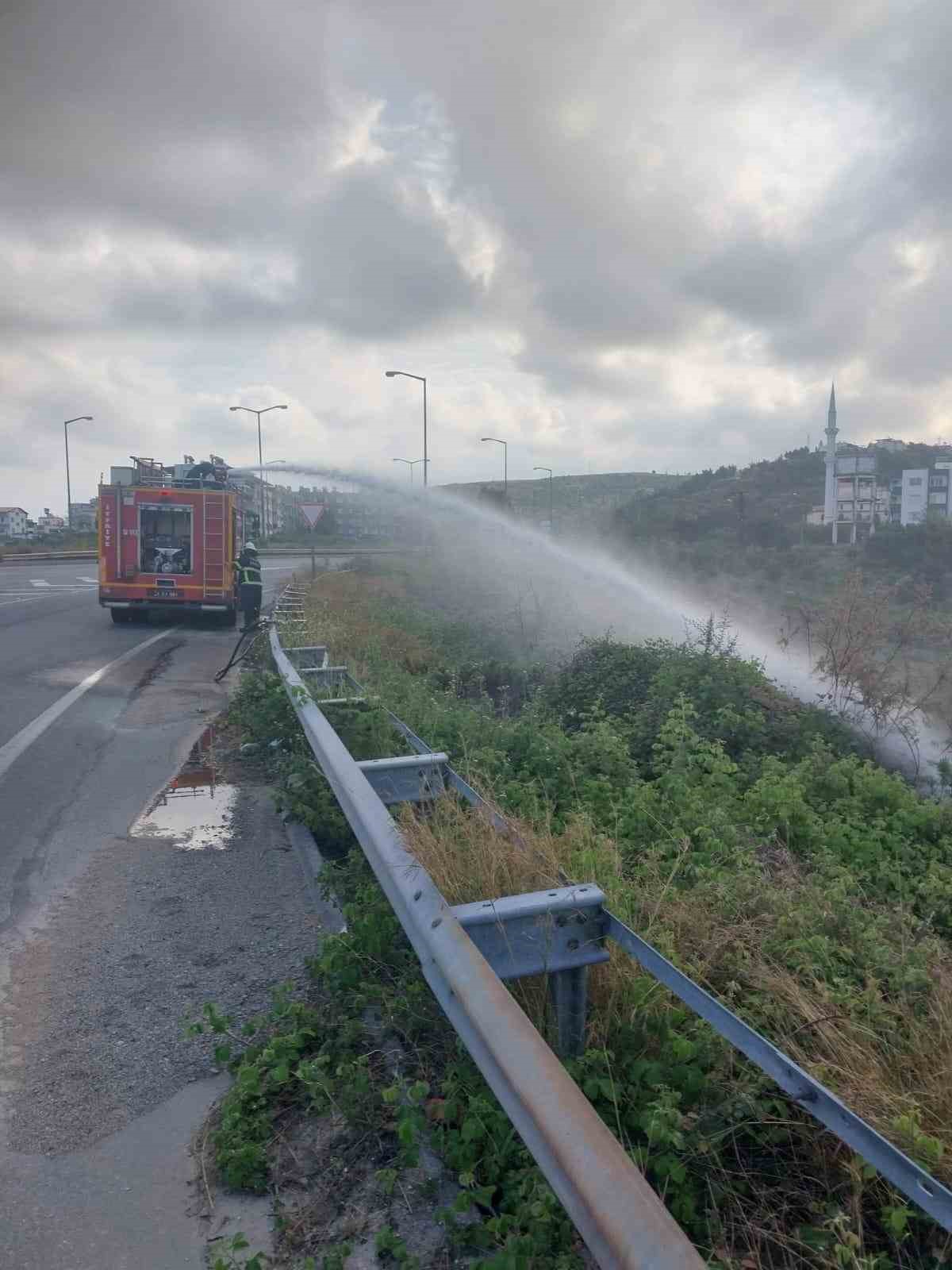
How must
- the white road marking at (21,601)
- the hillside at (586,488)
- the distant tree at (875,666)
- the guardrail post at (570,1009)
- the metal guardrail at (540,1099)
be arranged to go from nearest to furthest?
the metal guardrail at (540,1099)
the guardrail post at (570,1009)
the distant tree at (875,666)
the white road marking at (21,601)
the hillside at (586,488)

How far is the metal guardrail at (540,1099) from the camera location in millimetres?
1917

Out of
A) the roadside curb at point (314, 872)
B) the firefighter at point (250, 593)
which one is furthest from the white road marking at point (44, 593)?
the roadside curb at point (314, 872)

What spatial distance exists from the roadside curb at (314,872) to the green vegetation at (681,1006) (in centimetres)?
11

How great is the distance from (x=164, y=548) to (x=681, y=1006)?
720 inches

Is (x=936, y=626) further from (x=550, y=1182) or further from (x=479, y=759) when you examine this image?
(x=550, y=1182)

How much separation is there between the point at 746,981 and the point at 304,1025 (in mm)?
1578

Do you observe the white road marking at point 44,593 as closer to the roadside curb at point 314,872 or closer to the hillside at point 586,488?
the roadside curb at point 314,872

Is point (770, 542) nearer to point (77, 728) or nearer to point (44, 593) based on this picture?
point (44, 593)

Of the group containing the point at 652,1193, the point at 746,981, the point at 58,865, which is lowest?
the point at 58,865

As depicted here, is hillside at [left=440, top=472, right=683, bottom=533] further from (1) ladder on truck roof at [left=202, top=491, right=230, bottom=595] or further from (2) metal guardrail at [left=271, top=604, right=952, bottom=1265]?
(2) metal guardrail at [left=271, top=604, right=952, bottom=1265]

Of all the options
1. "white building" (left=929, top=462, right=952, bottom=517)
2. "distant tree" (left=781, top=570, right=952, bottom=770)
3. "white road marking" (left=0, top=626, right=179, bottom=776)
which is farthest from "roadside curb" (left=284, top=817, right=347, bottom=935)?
"white building" (left=929, top=462, right=952, bottom=517)

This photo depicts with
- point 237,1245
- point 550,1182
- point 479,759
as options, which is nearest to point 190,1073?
point 237,1245

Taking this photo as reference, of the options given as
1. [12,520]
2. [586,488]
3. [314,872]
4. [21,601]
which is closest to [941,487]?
[21,601]

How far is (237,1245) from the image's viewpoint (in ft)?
8.34
